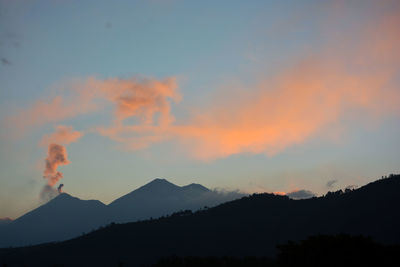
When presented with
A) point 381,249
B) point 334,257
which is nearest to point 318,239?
point 334,257

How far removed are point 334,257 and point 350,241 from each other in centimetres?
596

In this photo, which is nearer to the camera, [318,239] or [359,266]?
[359,266]

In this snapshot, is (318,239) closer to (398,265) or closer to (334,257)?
(334,257)

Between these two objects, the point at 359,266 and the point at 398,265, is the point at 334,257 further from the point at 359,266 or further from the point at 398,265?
the point at 398,265

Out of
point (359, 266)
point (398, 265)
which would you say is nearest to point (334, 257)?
point (359, 266)

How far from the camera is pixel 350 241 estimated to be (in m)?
99.1

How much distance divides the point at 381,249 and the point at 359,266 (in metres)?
7.08

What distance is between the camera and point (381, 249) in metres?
96.4

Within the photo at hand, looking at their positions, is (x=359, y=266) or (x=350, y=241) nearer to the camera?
(x=359, y=266)

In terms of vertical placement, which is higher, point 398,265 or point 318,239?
point 318,239

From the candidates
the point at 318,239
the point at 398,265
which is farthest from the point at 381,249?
the point at 318,239

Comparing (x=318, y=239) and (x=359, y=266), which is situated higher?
(x=318, y=239)

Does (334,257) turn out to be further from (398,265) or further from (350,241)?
(398,265)

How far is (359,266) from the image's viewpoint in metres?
93.1
